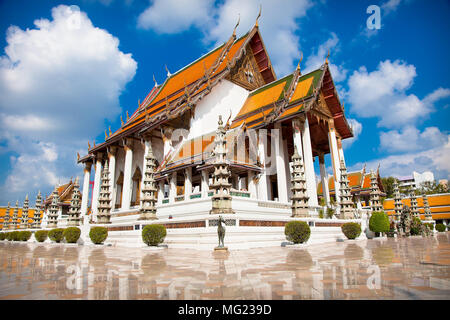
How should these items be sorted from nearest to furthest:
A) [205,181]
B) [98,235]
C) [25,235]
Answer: [98,235] → [205,181] → [25,235]

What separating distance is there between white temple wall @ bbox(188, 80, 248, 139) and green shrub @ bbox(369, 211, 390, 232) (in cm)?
1295

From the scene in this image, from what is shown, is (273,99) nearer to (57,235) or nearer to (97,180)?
(57,235)

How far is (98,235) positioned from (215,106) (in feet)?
45.2

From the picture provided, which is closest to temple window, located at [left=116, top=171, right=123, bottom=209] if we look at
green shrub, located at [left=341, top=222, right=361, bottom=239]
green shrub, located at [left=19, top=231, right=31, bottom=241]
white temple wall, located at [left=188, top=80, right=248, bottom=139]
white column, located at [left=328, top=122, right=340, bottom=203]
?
green shrub, located at [left=19, top=231, right=31, bottom=241]

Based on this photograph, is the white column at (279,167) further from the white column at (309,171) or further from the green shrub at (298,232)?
the green shrub at (298,232)

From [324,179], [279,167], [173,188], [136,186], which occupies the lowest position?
[173,188]

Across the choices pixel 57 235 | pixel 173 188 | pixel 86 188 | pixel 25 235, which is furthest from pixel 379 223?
pixel 86 188

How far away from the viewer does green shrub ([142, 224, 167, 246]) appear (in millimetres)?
10820

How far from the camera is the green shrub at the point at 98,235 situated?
46.4ft

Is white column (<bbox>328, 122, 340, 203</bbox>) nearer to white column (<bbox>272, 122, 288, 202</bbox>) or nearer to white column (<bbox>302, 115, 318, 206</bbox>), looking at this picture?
white column (<bbox>302, 115, 318, 206</bbox>)

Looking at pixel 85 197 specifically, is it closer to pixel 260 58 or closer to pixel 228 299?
pixel 260 58

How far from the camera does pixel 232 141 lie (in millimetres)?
18453
